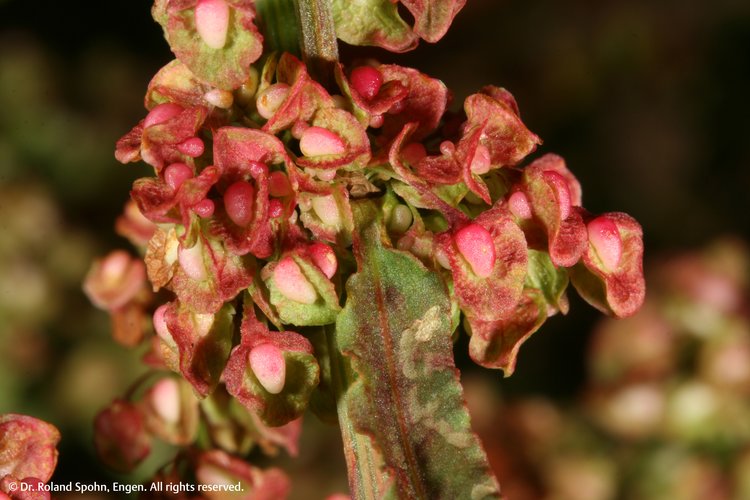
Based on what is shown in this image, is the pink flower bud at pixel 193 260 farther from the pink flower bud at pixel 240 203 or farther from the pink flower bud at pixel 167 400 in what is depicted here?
the pink flower bud at pixel 167 400

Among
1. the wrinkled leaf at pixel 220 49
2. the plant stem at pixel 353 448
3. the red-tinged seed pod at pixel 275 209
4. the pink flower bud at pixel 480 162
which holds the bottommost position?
the plant stem at pixel 353 448

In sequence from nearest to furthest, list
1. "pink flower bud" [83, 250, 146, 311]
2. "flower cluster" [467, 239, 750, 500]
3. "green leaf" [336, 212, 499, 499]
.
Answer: "green leaf" [336, 212, 499, 499], "pink flower bud" [83, 250, 146, 311], "flower cluster" [467, 239, 750, 500]

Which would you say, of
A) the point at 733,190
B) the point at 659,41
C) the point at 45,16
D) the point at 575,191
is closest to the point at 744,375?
the point at 575,191

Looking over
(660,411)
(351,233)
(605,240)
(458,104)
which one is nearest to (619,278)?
(605,240)

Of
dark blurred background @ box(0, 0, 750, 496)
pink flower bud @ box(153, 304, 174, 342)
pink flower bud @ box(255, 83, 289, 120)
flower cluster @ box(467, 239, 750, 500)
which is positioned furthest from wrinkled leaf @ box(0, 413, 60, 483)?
flower cluster @ box(467, 239, 750, 500)

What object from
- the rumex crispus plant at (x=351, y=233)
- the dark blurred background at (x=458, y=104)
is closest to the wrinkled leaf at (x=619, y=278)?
the rumex crispus plant at (x=351, y=233)

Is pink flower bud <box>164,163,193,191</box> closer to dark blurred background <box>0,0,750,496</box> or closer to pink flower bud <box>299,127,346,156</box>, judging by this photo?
pink flower bud <box>299,127,346,156</box>

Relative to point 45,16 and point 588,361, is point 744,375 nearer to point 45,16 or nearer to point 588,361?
point 588,361
